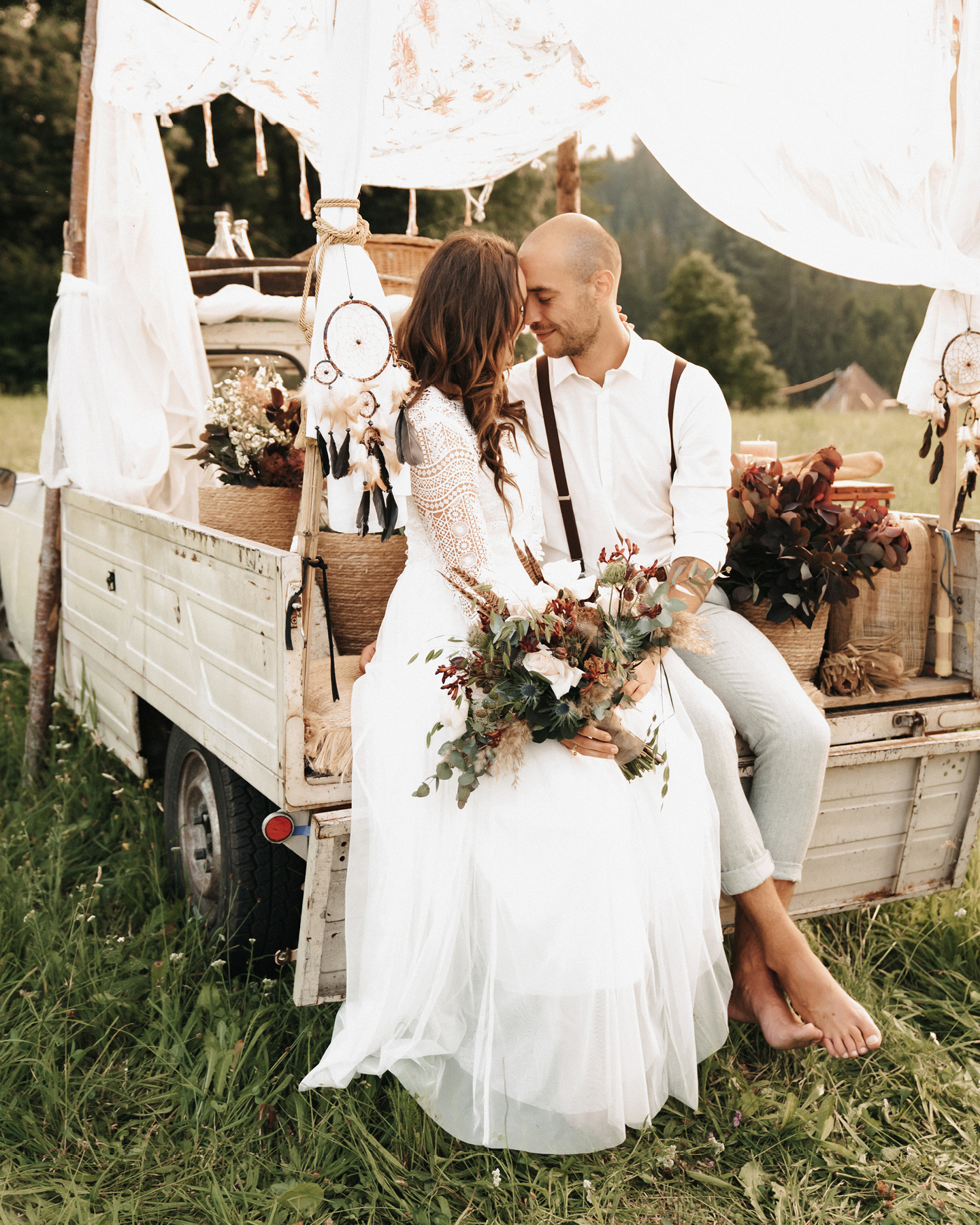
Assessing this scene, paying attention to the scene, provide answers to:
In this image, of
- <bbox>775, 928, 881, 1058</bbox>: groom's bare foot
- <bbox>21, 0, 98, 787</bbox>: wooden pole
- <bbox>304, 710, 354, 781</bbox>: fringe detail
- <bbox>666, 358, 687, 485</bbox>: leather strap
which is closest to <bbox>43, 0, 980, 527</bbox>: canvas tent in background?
<bbox>21, 0, 98, 787</bbox>: wooden pole

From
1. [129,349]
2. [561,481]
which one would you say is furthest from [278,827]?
[129,349]

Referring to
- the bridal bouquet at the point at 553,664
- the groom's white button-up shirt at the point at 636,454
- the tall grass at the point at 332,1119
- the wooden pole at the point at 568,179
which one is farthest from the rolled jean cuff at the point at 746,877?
the wooden pole at the point at 568,179

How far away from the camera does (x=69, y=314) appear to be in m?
3.95

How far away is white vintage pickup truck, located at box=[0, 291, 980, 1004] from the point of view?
226 cm

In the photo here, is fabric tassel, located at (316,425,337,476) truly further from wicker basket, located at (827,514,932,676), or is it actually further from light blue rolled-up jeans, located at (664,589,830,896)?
wicker basket, located at (827,514,932,676)

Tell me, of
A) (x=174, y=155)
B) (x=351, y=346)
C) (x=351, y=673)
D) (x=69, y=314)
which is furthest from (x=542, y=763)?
(x=174, y=155)

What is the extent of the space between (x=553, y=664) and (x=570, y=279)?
1.24m

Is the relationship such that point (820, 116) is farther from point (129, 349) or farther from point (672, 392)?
point (129, 349)

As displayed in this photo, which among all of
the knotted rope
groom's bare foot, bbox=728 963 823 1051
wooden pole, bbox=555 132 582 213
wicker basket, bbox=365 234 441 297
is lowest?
groom's bare foot, bbox=728 963 823 1051

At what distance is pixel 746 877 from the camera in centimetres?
255

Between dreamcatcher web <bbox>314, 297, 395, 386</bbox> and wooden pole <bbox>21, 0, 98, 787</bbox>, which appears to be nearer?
dreamcatcher web <bbox>314, 297, 395, 386</bbox>

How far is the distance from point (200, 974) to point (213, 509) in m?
1.44

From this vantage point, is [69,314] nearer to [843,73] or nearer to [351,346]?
[351,346]

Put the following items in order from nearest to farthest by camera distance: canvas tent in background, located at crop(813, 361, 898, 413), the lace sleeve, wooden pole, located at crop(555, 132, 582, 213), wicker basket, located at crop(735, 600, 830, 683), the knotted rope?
the knotted rope
the lace sleeve
wicker basket, located at crop(735, 600, 830, 683)
wooden pole, located at crop(555, 132, 582, 213)
canvas tent in background, located at crop(813, 361, 898, 413)
